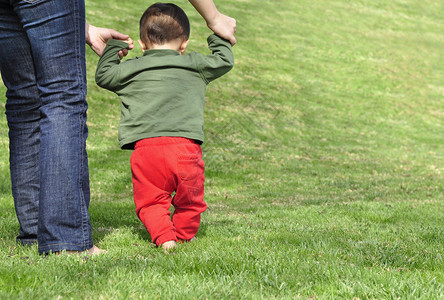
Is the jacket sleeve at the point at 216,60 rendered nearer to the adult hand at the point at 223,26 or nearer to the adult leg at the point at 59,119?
the adult hand at the point at 223,26

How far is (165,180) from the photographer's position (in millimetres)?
4516

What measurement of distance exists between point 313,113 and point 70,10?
19.9 meters

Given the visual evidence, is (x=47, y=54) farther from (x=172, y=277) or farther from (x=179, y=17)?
(x=172, y=277)

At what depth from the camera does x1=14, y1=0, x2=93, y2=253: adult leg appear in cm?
357

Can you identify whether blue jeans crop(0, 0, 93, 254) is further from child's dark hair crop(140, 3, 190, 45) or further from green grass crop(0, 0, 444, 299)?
child's dark hair crop(140, 3, 190, 45)

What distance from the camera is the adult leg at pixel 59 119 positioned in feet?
11.7

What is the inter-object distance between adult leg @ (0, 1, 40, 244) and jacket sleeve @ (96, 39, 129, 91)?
70cm

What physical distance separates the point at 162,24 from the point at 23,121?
5.40ft

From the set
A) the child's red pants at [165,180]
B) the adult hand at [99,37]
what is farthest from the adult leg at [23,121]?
the child's red pants at [165,180]

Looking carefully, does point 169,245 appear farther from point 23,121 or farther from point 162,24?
point 162,24

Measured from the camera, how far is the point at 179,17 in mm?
4559

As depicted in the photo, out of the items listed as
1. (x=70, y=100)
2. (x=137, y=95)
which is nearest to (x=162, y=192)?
(x=137, y=95)

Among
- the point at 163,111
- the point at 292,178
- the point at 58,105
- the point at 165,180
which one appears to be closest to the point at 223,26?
the point at 163,111

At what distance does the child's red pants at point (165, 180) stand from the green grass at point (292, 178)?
292mm
